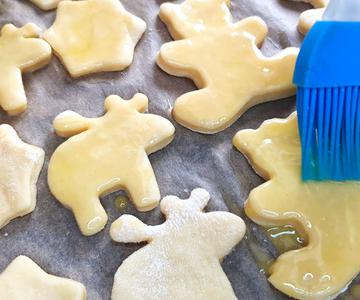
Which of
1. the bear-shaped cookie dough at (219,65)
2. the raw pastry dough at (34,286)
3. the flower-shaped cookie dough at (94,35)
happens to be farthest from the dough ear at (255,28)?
the raw pastry dough at (34,286)

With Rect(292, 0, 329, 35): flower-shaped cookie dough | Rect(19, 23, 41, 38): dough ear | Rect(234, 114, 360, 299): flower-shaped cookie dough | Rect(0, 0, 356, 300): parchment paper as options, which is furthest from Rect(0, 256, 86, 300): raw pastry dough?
Rect(292, 0, 329, 35): flower-shaped cookie dough

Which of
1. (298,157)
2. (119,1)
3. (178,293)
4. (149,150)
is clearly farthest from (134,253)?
(119,1)

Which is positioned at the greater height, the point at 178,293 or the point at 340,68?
the point at 340,68

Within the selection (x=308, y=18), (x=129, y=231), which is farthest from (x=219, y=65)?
(x=129, y=231)

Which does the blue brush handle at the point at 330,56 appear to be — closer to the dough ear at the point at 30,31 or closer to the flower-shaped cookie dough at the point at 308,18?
the flower-shaped cookie dough at the point at 308,18

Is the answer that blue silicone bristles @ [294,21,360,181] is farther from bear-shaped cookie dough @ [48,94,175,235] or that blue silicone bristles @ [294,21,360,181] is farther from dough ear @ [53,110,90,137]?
dough ear @ [53,110,90,137]

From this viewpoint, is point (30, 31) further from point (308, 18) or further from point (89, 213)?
point (308, 18)

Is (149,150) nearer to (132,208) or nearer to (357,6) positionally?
(132,208)
